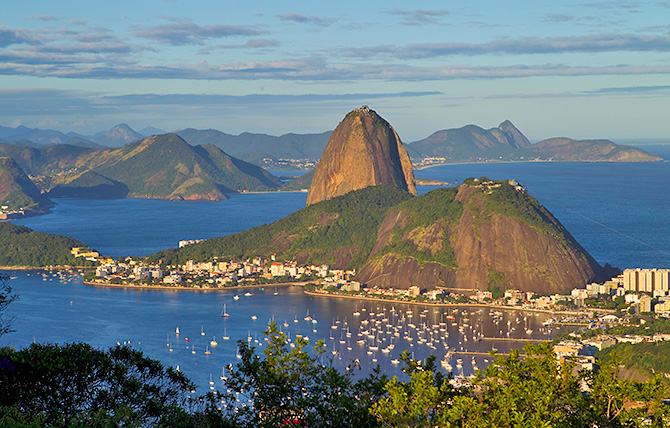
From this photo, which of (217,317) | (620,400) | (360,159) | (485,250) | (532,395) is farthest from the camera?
(360,159)

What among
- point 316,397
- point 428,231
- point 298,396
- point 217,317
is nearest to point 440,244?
point 428,231

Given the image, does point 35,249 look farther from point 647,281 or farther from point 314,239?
point 647,281

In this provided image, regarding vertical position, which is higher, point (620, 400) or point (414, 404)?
point (414, 404)

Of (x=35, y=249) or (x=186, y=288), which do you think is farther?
(x=35, y=249)

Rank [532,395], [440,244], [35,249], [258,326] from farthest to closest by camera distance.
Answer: [35,249] < [440,244] < [258,326] < [532,395]

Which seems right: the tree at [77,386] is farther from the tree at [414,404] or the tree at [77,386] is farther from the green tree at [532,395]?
the green tree at [532,395]

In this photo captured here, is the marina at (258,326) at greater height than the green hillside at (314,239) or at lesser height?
lesser

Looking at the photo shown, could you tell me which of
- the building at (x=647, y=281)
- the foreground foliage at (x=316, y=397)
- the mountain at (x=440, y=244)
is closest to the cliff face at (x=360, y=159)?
the mountain at (x=440, y=244)
